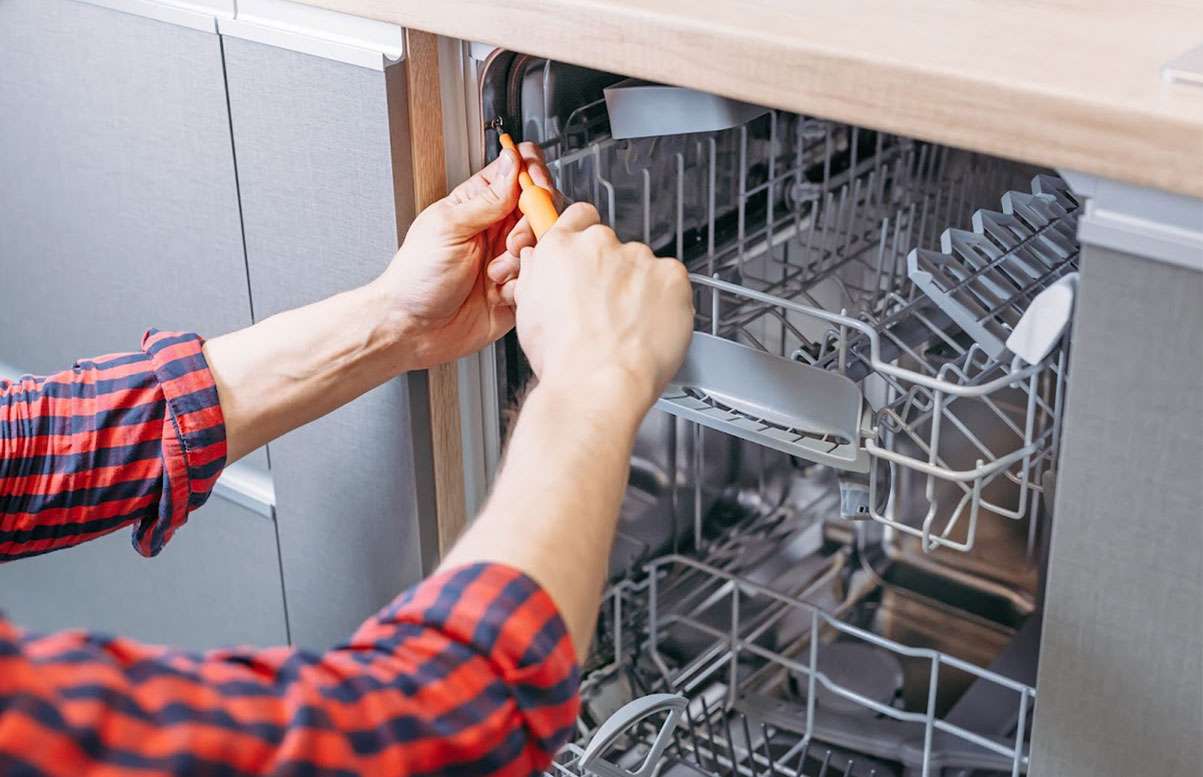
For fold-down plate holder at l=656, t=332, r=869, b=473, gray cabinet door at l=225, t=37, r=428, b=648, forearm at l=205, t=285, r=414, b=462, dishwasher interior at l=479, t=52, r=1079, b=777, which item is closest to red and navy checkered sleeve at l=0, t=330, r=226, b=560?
forearm at l=205, t=285, r=414, b=462

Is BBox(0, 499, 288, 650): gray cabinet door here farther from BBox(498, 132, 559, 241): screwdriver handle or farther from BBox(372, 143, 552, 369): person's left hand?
BBox(498, 132, 559, 241): screwdriver handle

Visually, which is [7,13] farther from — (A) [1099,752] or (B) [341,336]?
(A) [1099,752]

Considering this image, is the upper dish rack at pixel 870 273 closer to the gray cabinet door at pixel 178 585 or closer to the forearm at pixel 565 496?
the forearm at pixel 565 496

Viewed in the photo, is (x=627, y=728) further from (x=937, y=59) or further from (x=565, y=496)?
(x=937, y=59)

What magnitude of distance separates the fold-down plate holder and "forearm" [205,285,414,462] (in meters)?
0.20

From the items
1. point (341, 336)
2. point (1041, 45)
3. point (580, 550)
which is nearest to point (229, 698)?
point (580, 550)

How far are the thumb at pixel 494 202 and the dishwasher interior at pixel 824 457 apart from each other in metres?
0.05

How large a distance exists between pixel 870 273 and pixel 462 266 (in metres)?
0.47

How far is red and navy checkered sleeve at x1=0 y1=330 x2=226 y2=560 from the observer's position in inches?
36.8

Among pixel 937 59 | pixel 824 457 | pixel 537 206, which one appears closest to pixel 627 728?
pixel 824 457

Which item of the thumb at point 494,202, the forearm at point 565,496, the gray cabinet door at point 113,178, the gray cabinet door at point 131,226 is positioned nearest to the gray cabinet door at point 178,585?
the gray cabinet door at point 131,226

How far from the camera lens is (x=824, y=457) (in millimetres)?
855

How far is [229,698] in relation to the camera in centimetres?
59

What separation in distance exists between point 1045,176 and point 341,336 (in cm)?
51
